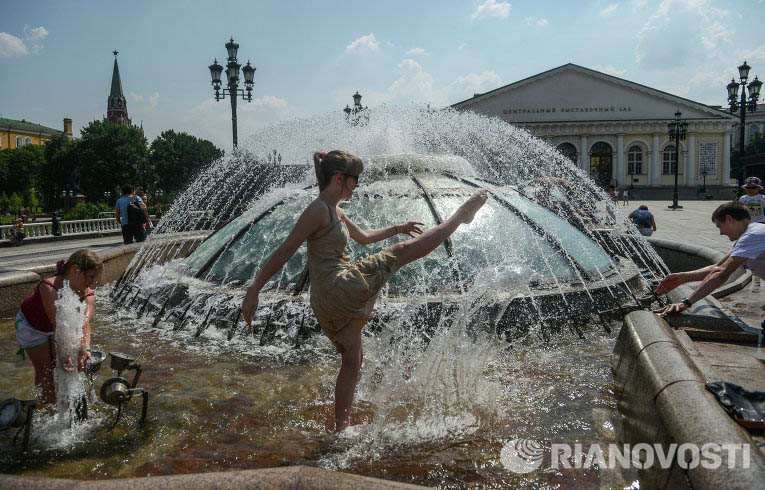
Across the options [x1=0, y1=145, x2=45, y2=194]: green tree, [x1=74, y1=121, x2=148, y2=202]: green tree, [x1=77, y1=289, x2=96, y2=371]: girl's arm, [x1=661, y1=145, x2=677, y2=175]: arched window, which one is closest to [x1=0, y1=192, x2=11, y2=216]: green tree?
[x1=74, y1=121, x2=148, y2=202]: green tree

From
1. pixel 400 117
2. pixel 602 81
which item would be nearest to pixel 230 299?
pixel 400 117

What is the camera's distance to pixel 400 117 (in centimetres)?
781

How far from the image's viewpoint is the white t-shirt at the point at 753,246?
3.48m

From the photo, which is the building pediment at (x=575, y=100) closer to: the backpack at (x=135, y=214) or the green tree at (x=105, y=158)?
the green tree at (x=105, y=158)

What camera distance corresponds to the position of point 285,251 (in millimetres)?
2568

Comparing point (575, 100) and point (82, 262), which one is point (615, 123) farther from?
point (82, 262)

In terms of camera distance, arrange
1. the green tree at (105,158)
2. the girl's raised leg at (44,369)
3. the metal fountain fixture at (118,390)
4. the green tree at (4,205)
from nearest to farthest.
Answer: the metal fountain fixture at (118,390) → the girl's raised leg at (44,369) → the green tree at (4,205) → the green tree at (105,158)

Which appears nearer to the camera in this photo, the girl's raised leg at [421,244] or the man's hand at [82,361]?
the girl's raised leg at [421,244]

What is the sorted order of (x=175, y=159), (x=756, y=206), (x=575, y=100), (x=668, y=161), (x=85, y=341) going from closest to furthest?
(x=85, y=341) → (x=756, y=206) → (x=668, y=161) → (x=575, y=100) → (x=175, y=159)

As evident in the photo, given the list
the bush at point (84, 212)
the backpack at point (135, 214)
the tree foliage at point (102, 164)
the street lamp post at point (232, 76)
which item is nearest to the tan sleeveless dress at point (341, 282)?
the backpack at point (135, 214)

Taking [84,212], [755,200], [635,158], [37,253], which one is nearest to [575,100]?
[635,158]

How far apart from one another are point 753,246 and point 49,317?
4331 millimetres

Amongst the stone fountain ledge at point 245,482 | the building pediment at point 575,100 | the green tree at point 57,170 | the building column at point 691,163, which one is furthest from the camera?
the building pediment at point 575,100

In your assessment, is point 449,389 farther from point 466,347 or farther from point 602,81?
point 602,81
